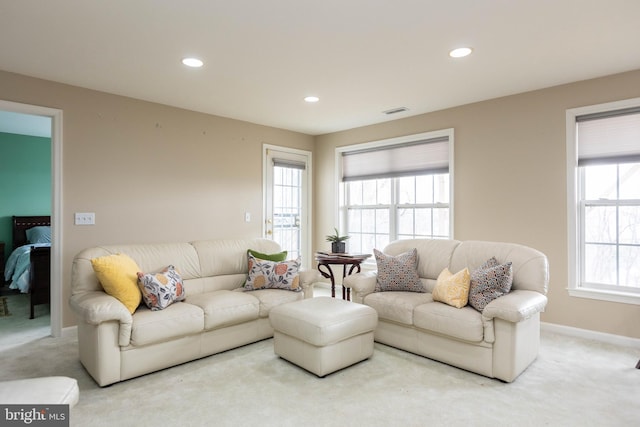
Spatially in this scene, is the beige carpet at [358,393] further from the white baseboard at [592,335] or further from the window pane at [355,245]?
the window pane at [355,245]

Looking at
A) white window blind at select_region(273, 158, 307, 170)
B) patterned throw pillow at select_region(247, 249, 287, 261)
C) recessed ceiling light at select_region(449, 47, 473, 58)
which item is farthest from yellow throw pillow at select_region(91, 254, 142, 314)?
recessed ceiling light at select_region(449, 47, 473, 58)

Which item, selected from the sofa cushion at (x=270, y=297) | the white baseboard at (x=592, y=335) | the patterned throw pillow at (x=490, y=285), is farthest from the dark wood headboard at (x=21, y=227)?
the white baseboard at (x=592, y=335)

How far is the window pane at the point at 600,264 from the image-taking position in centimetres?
366

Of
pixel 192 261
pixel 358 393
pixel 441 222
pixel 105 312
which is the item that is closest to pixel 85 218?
pixel 192 261

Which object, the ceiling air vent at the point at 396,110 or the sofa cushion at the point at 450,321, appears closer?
the sofa cushion at the point at 450,321

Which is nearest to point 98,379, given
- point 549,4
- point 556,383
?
point 556,383

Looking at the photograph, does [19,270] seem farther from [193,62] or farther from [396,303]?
[396,303]

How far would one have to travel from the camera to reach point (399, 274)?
3617mm

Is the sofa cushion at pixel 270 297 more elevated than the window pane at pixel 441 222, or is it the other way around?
the window pane at pixel 441 222

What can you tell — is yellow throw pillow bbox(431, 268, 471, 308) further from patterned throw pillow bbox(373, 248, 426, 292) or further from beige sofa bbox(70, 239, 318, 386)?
beige sofa bbox(70, 239, 318, 386)

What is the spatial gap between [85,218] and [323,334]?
9.30ft

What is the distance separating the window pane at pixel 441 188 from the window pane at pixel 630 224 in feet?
5.82

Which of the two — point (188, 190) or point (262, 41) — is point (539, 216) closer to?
point (262, 41)

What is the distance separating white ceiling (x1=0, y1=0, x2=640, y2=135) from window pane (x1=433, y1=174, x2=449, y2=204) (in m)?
1.03
